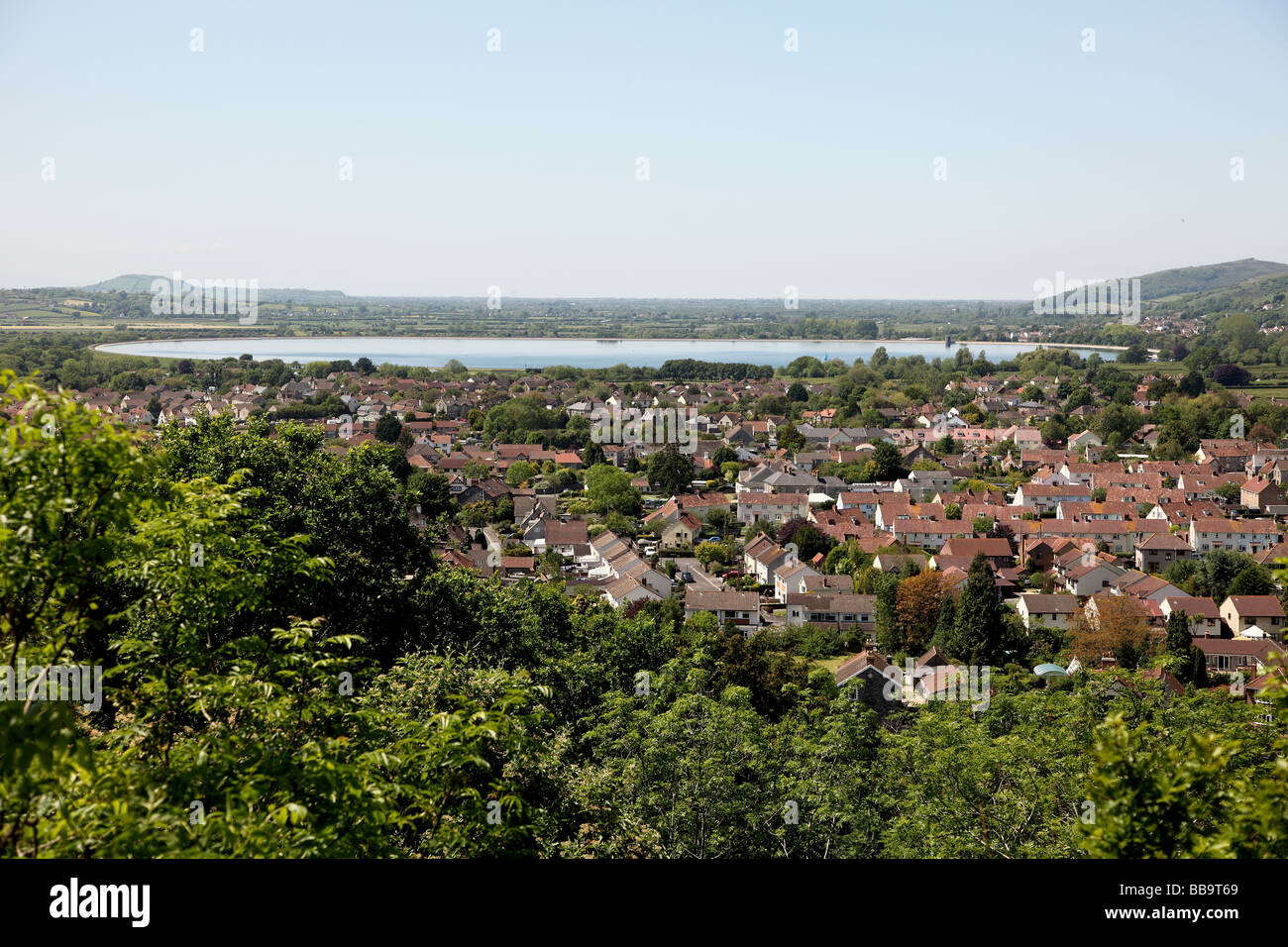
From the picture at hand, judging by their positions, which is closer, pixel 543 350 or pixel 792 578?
pixel 792 578

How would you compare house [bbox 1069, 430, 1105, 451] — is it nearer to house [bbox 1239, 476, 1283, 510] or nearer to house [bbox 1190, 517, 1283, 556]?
house [bbox 1239, 476, 1283, 510]

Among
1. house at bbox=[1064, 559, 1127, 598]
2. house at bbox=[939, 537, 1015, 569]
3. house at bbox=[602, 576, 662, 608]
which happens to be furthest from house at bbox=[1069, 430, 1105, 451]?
house at bbox=[602, 576, 662, 608]

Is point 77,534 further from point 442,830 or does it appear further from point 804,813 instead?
point 804,813

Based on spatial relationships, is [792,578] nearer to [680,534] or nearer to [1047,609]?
[1047,609]

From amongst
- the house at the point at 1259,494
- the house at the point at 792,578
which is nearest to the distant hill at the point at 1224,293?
the house at the point at 1259,494

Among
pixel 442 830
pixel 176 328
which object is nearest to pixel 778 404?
pixel 442 830

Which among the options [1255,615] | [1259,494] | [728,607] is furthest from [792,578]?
[1259,494]
